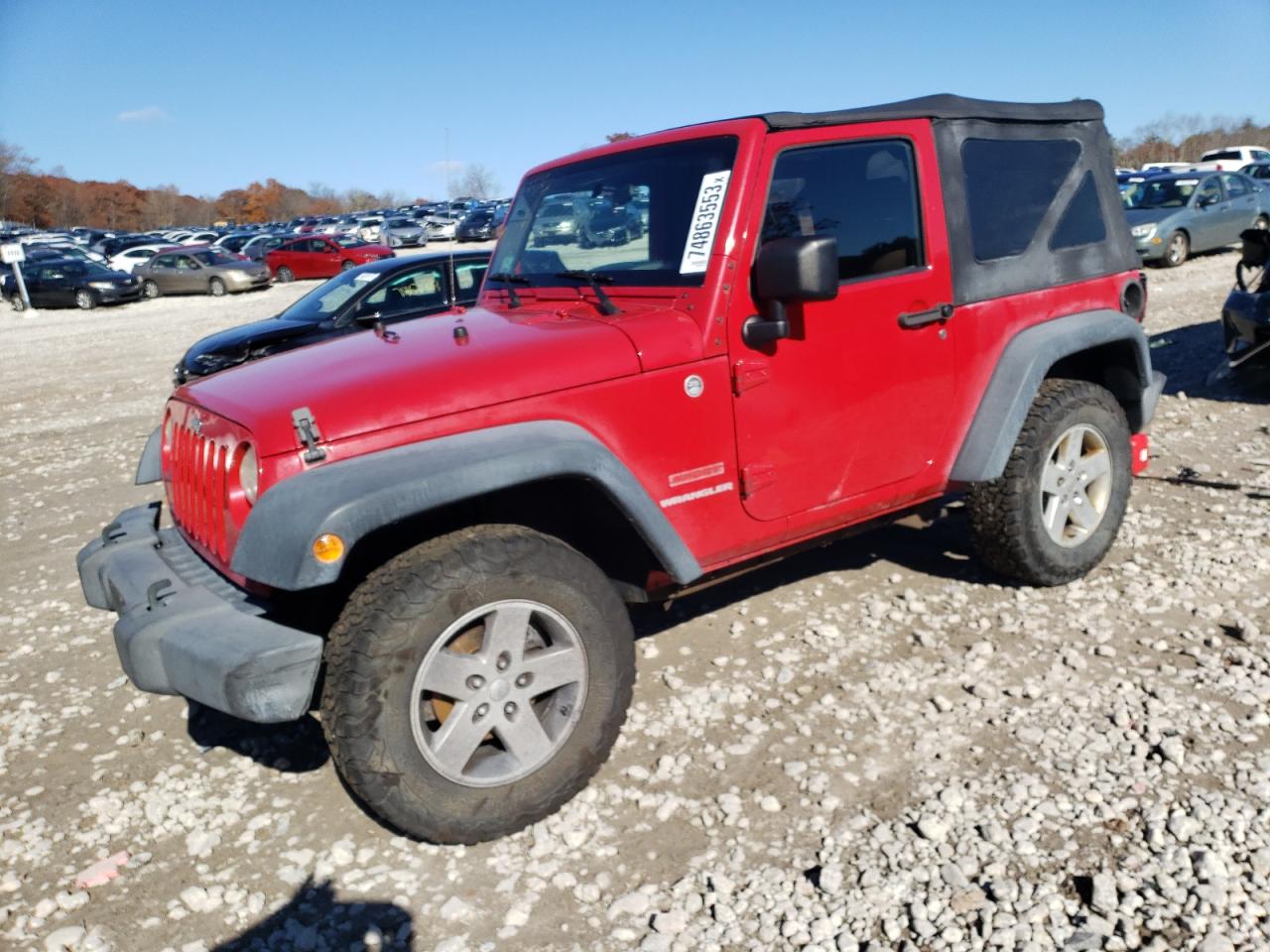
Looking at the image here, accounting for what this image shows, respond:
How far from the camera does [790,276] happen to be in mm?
3189

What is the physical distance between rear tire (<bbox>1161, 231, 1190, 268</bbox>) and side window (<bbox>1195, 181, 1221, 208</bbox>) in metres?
0.73

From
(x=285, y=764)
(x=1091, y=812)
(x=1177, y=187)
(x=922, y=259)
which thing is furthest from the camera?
(x=1177, y=187)

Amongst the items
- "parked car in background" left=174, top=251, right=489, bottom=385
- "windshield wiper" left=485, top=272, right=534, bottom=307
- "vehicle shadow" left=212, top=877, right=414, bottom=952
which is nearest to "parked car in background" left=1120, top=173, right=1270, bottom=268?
"parked car in background" left=174, top=251, right=489, bottom=385

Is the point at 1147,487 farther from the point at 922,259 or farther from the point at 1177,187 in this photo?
the point at 1177,187

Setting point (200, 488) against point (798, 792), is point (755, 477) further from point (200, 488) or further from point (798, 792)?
point (200, 488)

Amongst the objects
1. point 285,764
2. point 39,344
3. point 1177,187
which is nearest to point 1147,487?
point 285,764

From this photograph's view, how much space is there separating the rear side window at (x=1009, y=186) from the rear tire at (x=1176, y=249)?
14261 mm

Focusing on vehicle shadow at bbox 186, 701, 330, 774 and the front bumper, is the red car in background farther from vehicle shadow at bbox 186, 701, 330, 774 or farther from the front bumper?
the front bumper

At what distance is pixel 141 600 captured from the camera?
3.13 metres

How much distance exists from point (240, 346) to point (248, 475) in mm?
7253

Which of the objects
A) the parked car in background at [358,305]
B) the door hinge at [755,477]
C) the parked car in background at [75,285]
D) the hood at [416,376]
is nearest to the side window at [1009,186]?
the door hinge at [755,477]

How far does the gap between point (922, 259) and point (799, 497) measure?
1.08m

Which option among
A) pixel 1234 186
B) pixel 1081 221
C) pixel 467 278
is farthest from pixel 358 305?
pixel 1234 186

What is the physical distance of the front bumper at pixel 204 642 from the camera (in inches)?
105
